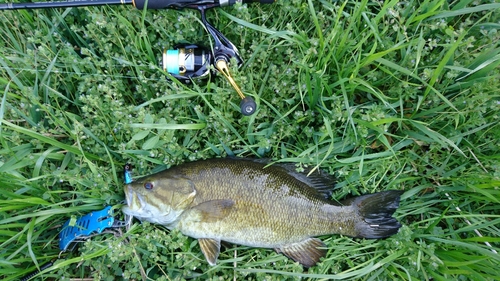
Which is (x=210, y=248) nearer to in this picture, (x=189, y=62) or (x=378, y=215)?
(x=378, y=215)

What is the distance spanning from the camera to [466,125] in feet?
9.86

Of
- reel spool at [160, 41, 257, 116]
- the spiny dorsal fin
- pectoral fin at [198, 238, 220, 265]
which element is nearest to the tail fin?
the spiny dorsal fin

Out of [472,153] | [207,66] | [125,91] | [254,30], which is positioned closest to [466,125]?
[472,153]

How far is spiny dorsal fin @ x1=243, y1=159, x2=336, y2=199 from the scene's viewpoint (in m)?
3.10

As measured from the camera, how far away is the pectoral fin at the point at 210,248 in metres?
2.94

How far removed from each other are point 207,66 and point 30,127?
1694 mm

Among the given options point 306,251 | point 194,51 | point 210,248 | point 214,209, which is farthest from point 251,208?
point 194,51

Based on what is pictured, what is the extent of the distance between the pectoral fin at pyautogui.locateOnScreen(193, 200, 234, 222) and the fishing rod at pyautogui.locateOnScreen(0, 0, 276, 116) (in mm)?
741

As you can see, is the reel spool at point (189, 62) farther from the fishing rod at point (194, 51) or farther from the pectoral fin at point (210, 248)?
the pectoral fin at point (210, 248)

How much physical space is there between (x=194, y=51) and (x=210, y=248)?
64.2 inches

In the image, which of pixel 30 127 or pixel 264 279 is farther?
pixel 30 127

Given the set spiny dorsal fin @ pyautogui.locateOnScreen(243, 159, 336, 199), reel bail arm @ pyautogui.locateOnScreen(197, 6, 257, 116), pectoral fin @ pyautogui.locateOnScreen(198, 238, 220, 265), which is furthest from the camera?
spiny dorsal fin @ pyautogui.locateOnScreen(243, 159, 336, 199)

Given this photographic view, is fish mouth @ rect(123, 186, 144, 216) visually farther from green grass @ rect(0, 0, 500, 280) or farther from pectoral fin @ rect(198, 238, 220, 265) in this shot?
pectoral fin @ rect(198, 238, 220, 265)

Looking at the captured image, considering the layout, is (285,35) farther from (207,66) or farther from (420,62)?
(420,62)
